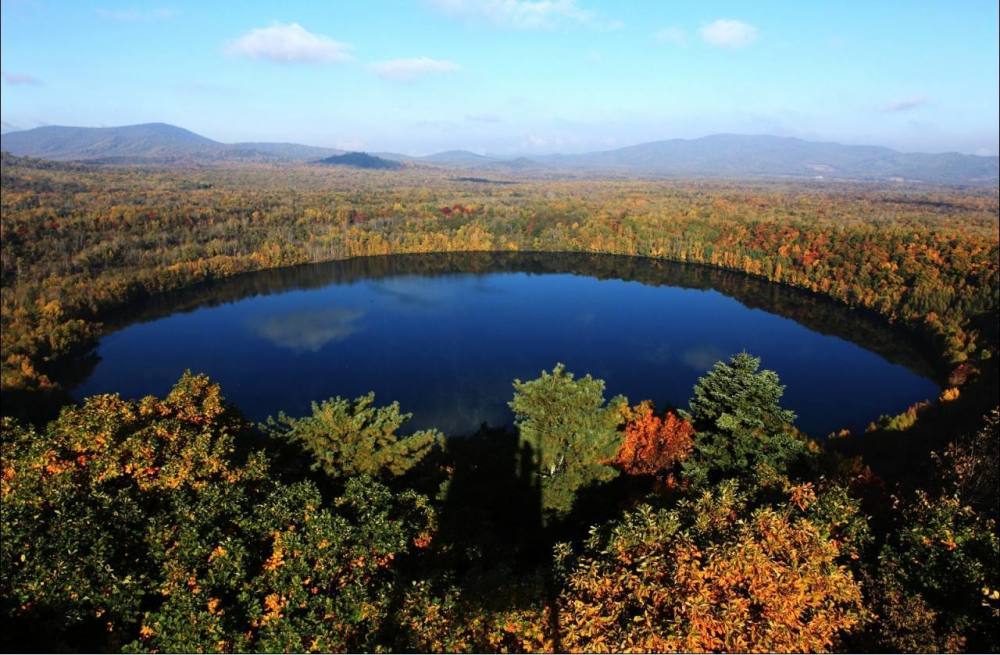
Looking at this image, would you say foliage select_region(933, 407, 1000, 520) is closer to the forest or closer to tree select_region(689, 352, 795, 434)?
the forest

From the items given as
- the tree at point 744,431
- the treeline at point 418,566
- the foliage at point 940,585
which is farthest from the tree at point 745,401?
the foliage at point 940,585

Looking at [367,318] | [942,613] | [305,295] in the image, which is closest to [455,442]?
[942,613]

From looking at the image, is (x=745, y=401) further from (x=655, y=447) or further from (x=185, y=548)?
(x=185, y=548)

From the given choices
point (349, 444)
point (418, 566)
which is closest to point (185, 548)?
point (418, 566)

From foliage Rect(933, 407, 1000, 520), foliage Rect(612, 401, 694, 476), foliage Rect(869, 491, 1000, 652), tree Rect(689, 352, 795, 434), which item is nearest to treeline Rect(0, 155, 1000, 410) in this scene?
foliage Rect(933, 407, 1000, 520)

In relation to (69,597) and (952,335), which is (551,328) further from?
(69,597)
